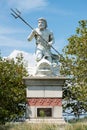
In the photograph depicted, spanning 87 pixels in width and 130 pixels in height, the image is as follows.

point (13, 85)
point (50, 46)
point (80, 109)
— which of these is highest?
point (50, 46)

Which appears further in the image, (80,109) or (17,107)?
(80,109)

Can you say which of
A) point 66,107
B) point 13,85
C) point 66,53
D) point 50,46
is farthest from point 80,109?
point 50,46

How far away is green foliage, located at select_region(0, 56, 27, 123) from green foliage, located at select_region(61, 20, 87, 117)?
3.01m

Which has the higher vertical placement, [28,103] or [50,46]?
[50,46]

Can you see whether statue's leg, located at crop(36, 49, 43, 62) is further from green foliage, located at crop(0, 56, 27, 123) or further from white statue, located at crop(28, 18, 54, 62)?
green foliage, located at crop(0, 56, 27, 123)

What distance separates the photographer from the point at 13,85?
22672 mm

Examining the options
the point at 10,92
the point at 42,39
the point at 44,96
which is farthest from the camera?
the point at 10,92

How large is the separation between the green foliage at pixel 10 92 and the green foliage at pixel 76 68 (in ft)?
9.89

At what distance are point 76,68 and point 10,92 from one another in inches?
203

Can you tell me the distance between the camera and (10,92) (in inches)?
862

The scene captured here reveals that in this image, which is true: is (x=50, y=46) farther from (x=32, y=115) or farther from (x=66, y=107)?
(x=66, y=107)

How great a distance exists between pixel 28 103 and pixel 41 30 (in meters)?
3.32

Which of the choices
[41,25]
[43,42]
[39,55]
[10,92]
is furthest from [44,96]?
[10,92]

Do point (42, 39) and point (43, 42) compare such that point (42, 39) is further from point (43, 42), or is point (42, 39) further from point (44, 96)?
point (44, 96)
